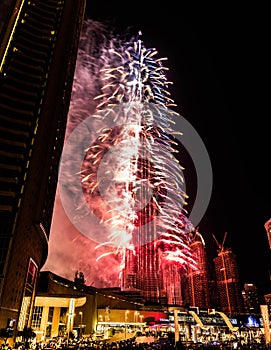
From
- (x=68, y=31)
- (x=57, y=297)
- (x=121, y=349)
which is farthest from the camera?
(x=68, y=31)

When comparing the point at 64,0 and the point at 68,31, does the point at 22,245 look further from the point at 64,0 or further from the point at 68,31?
the point at 64,0

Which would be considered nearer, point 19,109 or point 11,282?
point 11,282

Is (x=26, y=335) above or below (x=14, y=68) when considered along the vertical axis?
below

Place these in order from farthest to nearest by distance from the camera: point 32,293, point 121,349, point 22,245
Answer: point 32,293
point 22,245
point 121,349

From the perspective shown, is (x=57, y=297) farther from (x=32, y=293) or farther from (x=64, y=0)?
(x=64, y=0)

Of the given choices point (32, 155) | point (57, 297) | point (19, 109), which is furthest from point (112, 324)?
point (19, 109)

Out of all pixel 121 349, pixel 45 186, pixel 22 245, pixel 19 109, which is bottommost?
pixel 121 349

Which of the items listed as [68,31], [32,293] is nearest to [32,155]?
[32,293]
